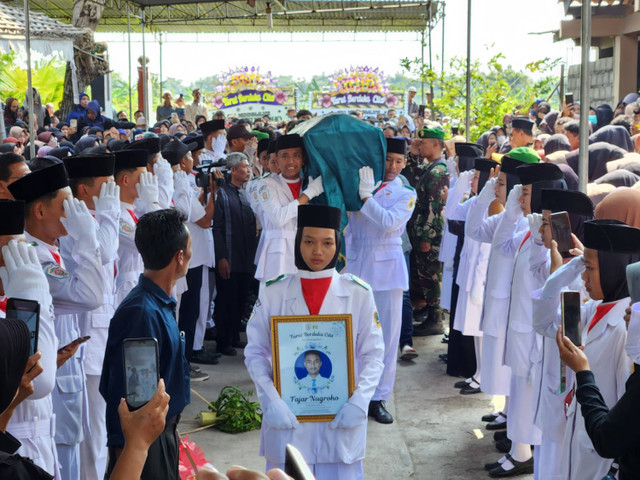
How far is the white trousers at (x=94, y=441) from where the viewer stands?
4027mm

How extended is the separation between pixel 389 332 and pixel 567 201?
2.29 meters

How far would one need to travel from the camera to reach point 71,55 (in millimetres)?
15250

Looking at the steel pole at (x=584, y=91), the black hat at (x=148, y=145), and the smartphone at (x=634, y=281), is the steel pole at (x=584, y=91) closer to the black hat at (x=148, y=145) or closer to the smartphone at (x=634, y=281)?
the smartphone at (x=634, y=281)

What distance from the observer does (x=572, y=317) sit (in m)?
2.87

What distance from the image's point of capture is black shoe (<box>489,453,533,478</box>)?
4.67m

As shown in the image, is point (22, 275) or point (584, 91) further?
point (584, 91)

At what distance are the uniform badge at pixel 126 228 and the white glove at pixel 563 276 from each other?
2346mm

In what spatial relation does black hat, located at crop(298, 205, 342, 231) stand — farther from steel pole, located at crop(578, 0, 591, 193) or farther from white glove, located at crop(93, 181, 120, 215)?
steel pole, located at crop(578, 0, 591, 193)

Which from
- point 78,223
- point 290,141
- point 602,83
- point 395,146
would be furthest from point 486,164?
point 602,83

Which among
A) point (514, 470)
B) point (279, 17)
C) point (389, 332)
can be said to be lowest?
point (514, 470)

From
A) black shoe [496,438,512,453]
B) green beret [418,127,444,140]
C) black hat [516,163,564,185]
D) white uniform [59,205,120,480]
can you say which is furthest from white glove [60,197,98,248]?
green beret [418,127,444,140]

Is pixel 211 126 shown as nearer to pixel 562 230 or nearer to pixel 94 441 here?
pixel 94 441

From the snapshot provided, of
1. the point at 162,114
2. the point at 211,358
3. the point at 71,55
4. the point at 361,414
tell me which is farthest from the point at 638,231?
the point at 162,114

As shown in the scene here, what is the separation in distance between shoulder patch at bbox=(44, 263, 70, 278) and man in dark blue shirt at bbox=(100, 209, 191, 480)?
0.53 metres
